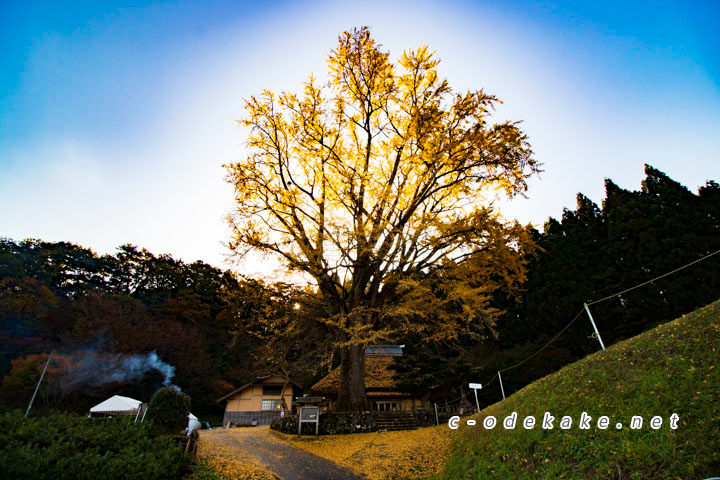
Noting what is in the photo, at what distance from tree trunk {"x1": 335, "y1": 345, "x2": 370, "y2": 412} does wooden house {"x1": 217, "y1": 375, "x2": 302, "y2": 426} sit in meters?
17.9

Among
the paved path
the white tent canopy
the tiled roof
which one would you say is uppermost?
the tiled roof

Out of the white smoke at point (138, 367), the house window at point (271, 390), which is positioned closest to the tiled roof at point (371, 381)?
the house window at point (271, 390)

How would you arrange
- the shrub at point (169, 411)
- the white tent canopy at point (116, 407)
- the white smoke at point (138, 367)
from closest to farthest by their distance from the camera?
1. the shrub at point (169, 411)
2. the white tent canopy at point (116, 407)
3. the white smoke at point (138, 367)

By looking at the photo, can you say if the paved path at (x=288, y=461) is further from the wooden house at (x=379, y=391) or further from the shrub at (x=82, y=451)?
the wooden house at (x=379, y=391)

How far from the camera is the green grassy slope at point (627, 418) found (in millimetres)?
3439

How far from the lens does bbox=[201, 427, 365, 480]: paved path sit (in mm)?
6355

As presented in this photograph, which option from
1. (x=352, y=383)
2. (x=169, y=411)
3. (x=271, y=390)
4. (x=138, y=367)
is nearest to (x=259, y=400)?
(x=271, y=390)

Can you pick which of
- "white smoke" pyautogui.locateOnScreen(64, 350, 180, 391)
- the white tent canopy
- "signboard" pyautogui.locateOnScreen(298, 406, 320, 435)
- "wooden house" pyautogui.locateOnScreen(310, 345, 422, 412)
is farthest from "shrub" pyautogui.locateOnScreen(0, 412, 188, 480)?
"white smoke" pyautogui.locateOnScreen(64, 350, 180, 391)

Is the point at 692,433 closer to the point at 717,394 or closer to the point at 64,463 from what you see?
the point at 717,394

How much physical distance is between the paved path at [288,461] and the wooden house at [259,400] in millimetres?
18248

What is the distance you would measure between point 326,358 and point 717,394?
942 cm

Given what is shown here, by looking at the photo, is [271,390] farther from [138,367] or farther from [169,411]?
[169,411]

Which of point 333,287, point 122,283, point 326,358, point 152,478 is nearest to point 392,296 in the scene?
point 333,287

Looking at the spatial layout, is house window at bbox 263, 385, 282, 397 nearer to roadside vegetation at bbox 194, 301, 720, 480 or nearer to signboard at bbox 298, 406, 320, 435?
signboard at bbox 298, 406, 320, 435
